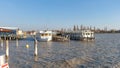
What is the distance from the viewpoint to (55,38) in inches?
3371

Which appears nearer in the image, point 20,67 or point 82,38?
point 20,67

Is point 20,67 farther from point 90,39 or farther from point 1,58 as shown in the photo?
point 90,39

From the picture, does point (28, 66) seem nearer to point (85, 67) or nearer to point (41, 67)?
point (41, 67)

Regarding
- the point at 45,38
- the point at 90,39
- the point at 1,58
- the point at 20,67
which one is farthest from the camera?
the point at 90,39

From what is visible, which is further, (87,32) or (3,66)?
(87,32)

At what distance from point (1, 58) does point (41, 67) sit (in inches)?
579

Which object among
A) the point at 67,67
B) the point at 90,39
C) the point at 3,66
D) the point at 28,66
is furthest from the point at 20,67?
the point at 90,39

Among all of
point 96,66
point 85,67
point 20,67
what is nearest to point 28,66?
point 20,67

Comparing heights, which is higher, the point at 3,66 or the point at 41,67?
the point at 3,66

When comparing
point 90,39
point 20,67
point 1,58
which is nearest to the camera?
point 1,58

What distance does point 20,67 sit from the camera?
21703mm

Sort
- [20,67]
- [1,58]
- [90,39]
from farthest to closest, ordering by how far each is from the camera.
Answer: [90,39] → [20,67] → [1,58]

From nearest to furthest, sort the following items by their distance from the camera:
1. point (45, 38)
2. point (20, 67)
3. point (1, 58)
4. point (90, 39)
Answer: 1. point (1, 58)
2. point (20, 67)
3. point (45, 38)
4. point (90, 39)

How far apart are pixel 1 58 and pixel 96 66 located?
17.0 metres
